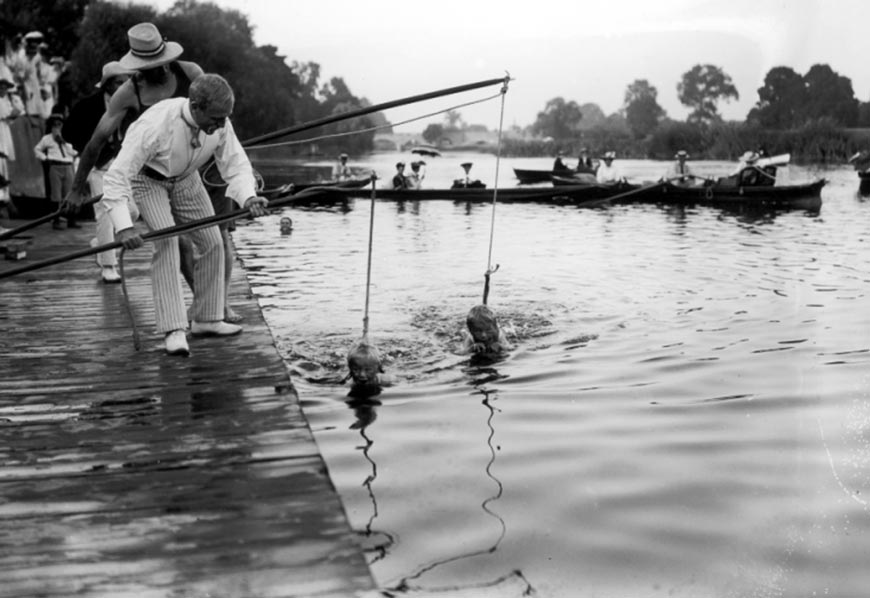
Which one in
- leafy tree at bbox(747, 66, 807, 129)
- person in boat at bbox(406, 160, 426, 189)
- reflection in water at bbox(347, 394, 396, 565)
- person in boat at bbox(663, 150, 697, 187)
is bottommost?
reflection in water at bbox(347, 394, 396, 565)

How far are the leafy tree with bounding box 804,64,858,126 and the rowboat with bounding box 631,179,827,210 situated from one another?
48.1 metres

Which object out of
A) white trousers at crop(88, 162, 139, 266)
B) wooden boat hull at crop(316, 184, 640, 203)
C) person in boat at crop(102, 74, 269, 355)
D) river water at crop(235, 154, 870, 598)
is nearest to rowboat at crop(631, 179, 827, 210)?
wooden boat hull at crop(316, 184, 640, 203)

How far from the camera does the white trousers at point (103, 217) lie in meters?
7.80

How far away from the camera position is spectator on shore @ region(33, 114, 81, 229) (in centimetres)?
1327

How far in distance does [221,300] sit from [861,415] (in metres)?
4.61

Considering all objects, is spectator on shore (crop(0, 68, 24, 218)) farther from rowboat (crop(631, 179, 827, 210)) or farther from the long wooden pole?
rowboat (crop(631, 179, 827, 210))

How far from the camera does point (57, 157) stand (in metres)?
13.5

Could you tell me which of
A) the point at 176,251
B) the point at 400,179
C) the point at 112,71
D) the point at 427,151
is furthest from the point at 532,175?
the point at 176,251

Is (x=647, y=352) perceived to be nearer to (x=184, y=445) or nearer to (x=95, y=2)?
(x=184, y=445)

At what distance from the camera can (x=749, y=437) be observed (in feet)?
19.1

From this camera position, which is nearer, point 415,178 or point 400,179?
point 400,179

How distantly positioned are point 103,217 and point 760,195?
70.9ft

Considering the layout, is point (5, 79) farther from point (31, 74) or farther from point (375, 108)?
point (375, 108)

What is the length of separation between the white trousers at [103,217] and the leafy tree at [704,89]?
Answer: 3151 inches
